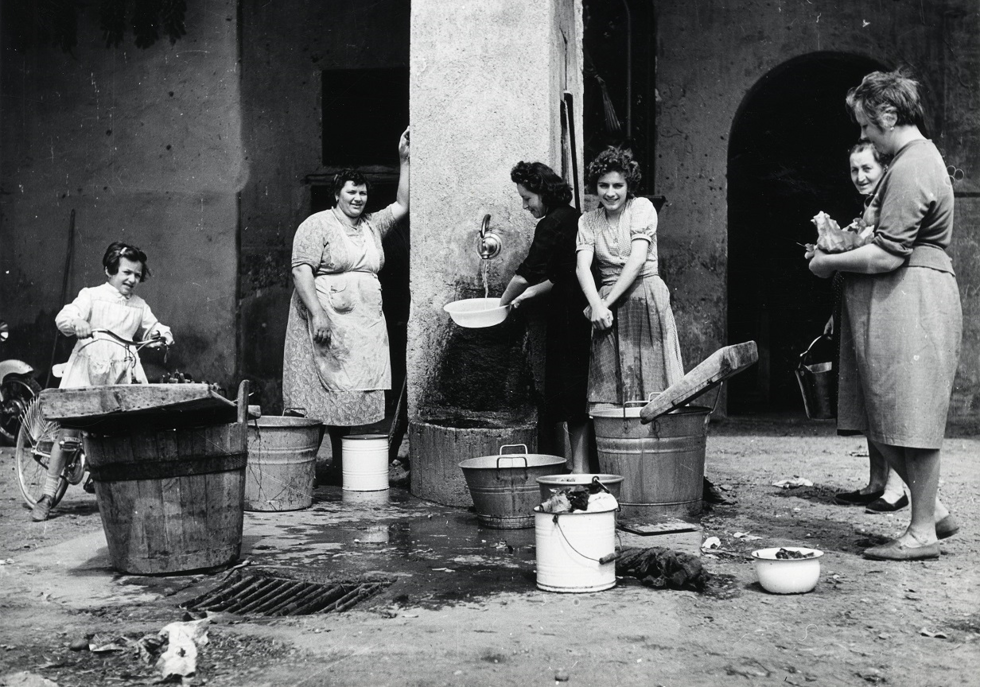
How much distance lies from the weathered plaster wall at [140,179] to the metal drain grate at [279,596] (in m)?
7.51

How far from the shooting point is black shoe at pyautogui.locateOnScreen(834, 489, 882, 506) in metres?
6.41

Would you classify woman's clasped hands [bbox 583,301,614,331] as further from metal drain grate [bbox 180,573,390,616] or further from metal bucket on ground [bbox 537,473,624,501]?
metal drain grate [bbox 180,573,390,616]

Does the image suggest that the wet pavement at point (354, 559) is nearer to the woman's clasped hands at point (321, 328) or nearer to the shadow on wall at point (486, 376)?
the shadow on wall at point (486, 376)

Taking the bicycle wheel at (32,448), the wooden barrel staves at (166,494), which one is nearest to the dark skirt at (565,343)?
the wooden barrel staves at (166,494)

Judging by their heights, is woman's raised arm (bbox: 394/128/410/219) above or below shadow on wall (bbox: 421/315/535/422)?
above

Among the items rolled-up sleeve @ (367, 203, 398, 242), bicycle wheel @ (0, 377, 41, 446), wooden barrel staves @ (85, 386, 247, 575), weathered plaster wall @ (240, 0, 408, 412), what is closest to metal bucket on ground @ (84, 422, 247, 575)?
wooden barrel staves @ (85, 386, 247, 575)

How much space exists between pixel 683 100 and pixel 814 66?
1829mm

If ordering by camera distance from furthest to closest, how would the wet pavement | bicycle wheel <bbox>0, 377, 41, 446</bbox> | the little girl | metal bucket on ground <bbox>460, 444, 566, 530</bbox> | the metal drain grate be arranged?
bicycle wheel <bbox>0, 377, 41, 446</bbox>
the little girl
metal bucket on ground <bbox>460, 444, 566, 530</bbox>
the wet pavement
the metal drain grate

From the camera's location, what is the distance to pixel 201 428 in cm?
477

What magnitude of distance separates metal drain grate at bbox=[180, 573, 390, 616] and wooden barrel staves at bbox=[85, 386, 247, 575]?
28 centimetres

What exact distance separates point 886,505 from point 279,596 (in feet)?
11.9

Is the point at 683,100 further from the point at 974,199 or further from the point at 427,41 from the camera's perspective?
the point at 427,41

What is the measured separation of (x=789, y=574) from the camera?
4.29 m

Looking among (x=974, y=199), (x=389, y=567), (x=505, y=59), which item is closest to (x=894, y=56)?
(x=974, y=199)
